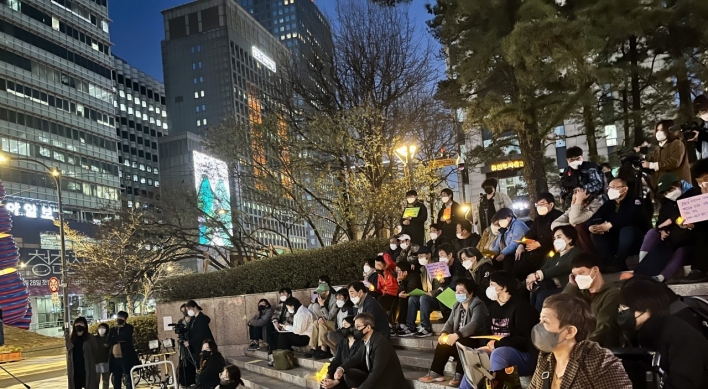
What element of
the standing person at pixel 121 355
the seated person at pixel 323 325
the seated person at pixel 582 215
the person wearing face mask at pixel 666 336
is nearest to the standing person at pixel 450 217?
the seated person at pixel 323 325

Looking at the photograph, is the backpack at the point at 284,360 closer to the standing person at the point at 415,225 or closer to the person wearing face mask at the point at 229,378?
the person wearing face mask at the point at 229,378

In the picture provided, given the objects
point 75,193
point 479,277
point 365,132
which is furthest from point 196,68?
point 479,277

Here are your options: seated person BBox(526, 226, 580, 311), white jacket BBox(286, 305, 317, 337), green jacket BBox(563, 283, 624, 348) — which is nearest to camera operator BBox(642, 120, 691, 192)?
seated person BBox(526, 226, 580, 311)

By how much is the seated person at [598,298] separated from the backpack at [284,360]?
6952 mm

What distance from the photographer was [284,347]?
37.2 ft

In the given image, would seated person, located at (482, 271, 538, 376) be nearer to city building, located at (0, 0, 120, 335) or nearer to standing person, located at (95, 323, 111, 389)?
standing person, located at (95, 323, 111, 389)

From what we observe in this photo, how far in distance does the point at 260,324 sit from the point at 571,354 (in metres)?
11.3

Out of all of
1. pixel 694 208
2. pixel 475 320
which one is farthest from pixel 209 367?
pixel 694 208

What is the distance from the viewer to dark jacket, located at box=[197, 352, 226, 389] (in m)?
9.28

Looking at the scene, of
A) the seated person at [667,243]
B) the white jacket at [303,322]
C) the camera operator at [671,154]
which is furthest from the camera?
the white jacket at [303,322]

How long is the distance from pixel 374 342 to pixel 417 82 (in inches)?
489

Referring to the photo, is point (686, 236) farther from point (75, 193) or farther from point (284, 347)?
point (75, 193)

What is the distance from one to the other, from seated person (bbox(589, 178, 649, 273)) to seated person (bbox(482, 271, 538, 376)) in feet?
4.13

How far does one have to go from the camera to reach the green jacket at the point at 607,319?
4049 mm
